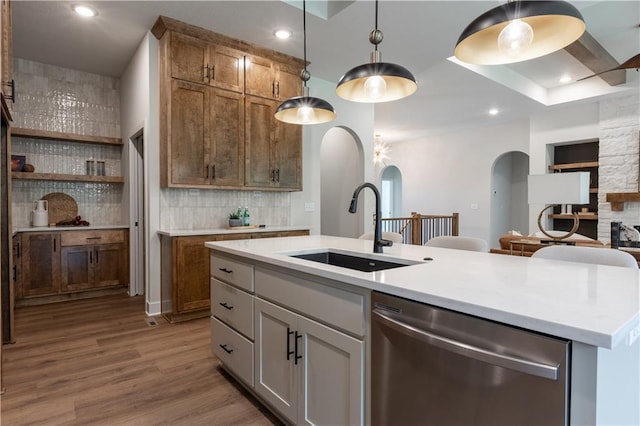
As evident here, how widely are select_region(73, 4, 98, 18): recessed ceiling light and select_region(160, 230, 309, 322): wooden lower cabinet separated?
213 cm

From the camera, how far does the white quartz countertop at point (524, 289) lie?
33.0 inches

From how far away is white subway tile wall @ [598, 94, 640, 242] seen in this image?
5629 mm

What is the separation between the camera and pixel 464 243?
94.2 inches

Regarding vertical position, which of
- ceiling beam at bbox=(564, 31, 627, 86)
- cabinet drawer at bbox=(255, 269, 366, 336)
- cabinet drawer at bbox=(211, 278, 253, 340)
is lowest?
cabinet drawer at bbox=(211, 278, 253, 340)

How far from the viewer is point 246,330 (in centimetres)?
206

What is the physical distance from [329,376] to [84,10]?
3.71 metres

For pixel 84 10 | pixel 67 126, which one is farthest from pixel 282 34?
pixel 67 126

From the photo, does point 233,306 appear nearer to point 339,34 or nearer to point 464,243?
point 464,243

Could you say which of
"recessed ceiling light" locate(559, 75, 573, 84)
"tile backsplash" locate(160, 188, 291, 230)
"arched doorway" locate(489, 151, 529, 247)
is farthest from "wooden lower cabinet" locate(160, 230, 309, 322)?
"arched doorway" locate(489, 151, 529, 247)

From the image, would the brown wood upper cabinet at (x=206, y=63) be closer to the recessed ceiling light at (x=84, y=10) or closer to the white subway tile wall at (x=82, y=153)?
the recessed ceiling light at (x=84, y=10)

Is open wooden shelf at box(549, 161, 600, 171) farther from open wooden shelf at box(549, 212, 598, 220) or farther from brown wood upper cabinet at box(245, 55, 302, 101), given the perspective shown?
brown wood upper cabinet at box(245, 55, 302, 101)

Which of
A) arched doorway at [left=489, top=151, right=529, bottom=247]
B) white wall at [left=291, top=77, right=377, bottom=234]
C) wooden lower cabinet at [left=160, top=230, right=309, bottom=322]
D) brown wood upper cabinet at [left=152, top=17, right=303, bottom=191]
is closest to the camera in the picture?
wooden lower cabinet at [left=160, top=230, right=309, bottom=322]

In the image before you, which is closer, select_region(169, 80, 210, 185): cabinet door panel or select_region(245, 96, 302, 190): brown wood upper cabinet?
select_region(169, 80, 210, 185): cabinet door panel

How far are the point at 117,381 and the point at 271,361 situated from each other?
123 cm
